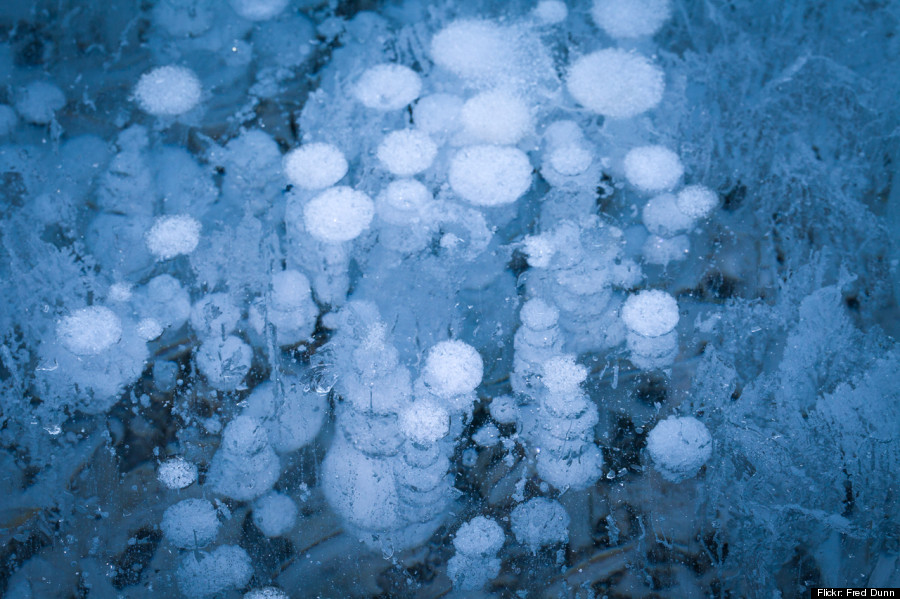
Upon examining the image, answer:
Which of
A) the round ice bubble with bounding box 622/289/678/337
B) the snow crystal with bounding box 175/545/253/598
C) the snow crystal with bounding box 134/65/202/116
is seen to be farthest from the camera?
the snow crystal with bounding box 134/65/202/116

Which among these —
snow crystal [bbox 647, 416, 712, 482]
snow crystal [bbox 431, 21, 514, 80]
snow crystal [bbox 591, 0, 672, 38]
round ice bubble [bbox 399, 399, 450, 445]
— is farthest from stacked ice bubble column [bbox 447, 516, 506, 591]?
snow crystal [bbox 591, 0, 672, 38]

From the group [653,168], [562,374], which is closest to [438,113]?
[653,168]

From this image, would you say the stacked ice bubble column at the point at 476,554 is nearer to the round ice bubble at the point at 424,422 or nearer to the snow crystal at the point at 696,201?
the round ice bubble at the point at 424,422

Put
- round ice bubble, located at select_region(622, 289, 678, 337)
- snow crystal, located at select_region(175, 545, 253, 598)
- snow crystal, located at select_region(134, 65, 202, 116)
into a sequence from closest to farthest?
snow crystal, located at select_region(175, 545, 253, 598), round ice bubble, located at select_region(622, 289, 678, 337), snow crystal, located at select_region(134, 65, 202, 116)

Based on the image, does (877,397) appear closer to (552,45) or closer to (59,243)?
(552,45)

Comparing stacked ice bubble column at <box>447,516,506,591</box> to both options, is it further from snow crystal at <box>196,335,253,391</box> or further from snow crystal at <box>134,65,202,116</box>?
snow crystal at <box>134,65,202,116</box>

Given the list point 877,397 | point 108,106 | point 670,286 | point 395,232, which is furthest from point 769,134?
point 108,106
